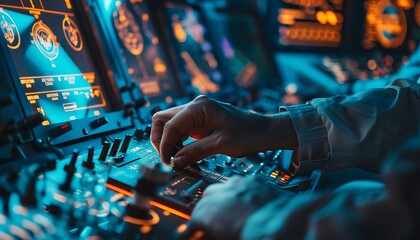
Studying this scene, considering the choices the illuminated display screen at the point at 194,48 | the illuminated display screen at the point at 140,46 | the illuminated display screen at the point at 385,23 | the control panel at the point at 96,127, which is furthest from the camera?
the illuminated display screen at the point at 385,23

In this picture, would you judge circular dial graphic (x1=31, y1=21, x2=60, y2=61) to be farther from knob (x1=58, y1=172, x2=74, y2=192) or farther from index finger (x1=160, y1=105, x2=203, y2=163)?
knob (x1=58, y1=172, x2=74, y2=192)

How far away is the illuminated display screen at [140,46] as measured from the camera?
192cm

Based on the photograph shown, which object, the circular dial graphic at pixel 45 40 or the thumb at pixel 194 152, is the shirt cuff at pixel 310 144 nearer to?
the thumb at pixel 194 152

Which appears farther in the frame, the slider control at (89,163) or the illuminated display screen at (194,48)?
the illuminated display screen at (194,48)

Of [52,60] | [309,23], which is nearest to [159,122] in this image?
[52,60]

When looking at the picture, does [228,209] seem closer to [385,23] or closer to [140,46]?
[140,46]

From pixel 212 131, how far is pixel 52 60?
613 mm

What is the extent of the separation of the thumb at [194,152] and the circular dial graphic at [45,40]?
61cm

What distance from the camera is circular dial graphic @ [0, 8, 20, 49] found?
132 cm

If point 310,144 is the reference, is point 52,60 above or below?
above

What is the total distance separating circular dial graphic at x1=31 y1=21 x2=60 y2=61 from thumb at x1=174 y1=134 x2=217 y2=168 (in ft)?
2.01

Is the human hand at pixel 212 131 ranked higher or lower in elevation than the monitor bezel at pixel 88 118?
lower

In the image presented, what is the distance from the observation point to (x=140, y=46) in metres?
2.07

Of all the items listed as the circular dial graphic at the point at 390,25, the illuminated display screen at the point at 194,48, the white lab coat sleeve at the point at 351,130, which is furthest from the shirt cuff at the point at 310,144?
the circular dial graphic at the point at 390,25
